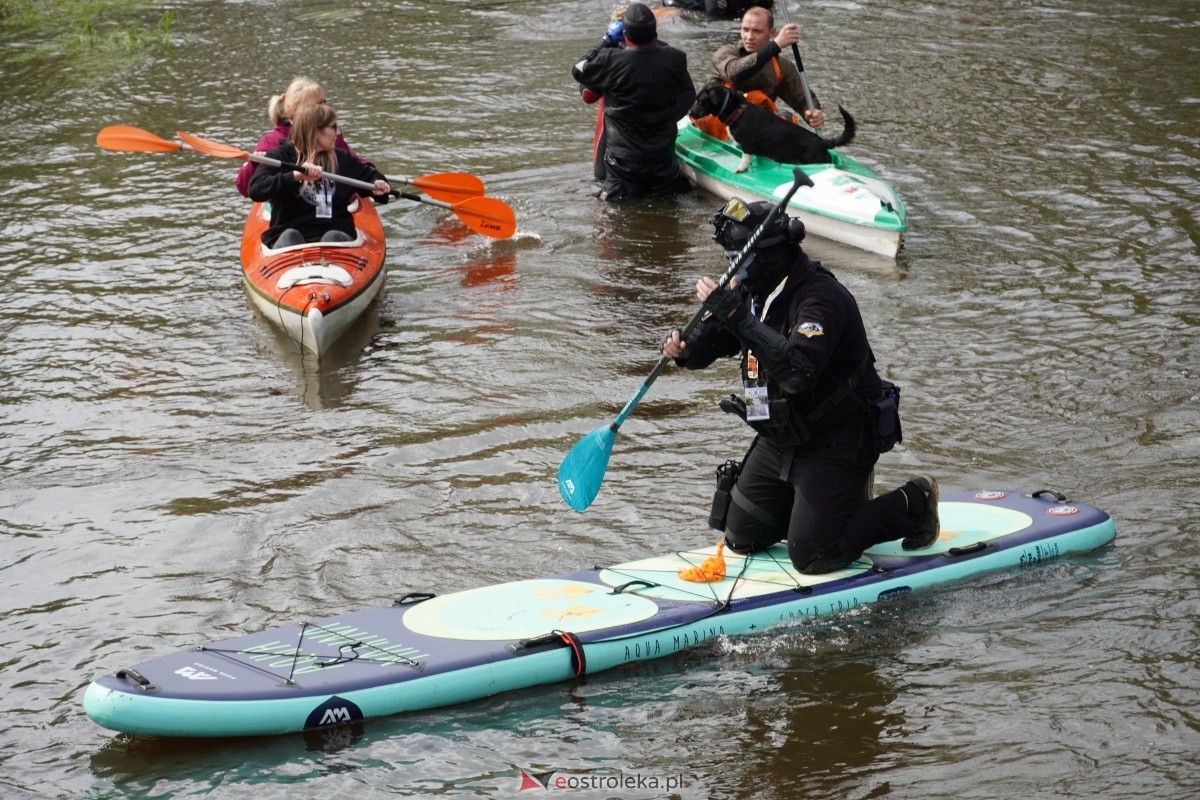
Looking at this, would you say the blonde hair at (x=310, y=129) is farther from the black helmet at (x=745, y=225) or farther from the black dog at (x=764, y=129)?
the black helmet at (x=745, y=225)

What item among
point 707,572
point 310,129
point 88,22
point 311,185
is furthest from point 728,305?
point 88,22

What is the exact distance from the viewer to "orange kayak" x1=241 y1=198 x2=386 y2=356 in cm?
773

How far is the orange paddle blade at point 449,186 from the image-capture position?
909cm

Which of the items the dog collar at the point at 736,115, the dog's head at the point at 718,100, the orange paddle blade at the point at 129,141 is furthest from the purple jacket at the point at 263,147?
the dog collar at the point at 736,115

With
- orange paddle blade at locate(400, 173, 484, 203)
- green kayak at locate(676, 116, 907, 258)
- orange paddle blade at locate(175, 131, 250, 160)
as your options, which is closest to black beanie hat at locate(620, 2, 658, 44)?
green kayak at locate(676, 116, 907, 258)

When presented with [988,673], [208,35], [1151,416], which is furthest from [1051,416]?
[208,35]

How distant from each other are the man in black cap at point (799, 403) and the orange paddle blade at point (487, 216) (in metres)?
4.28

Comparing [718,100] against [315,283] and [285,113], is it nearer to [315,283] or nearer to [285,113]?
[285,113]

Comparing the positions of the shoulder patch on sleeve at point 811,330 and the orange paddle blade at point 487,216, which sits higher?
the shoulder patch on sleeve at point 811,330

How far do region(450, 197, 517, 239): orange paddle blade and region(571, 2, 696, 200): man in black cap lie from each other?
1288 mm

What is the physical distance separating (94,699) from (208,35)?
1260 centimetres

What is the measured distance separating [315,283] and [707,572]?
11.9 feet

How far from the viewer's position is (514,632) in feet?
15.6

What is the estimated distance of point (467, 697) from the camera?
4.57 metres
